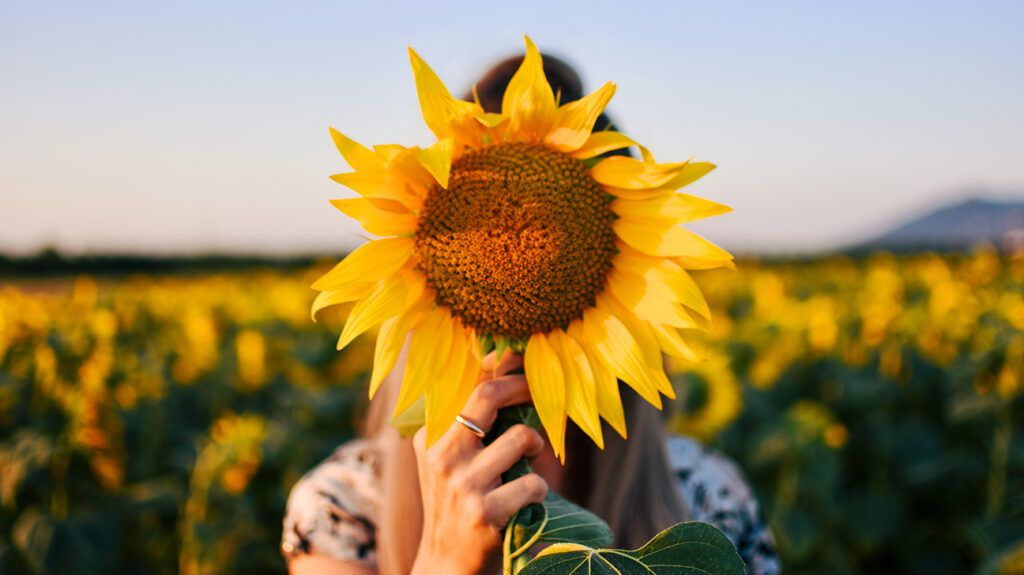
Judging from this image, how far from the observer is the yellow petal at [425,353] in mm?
934

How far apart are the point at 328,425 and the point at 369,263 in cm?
454

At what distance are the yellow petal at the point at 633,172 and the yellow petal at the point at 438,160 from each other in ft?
0.61

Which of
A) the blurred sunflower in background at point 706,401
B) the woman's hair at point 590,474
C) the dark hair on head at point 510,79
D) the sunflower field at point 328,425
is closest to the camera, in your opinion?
the woman's hair at point 590,474

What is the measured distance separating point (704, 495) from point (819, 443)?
2053mm

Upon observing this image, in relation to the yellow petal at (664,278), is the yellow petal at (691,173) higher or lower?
higher

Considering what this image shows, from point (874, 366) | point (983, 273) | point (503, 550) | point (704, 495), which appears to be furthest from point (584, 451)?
point (983, 273)

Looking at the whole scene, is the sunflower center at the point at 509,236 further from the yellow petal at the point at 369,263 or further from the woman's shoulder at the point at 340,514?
the woman's shoulder at the point at 340,514

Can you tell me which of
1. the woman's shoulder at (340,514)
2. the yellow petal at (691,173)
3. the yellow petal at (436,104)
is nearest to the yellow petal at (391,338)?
the yellow petal at (436,104)

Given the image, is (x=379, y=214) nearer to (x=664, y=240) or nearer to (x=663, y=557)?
(x=664, y=240)

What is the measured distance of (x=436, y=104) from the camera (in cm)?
91

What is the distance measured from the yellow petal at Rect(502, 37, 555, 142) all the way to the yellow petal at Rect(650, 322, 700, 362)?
0.26 metres

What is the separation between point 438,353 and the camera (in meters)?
0.95

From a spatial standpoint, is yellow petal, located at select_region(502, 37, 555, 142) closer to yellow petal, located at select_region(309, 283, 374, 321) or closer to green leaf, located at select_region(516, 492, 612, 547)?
yellow petal, located at select_region(309, 283, 374, 321)

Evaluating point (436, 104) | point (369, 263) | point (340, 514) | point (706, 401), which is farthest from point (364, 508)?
point (706, 401)
